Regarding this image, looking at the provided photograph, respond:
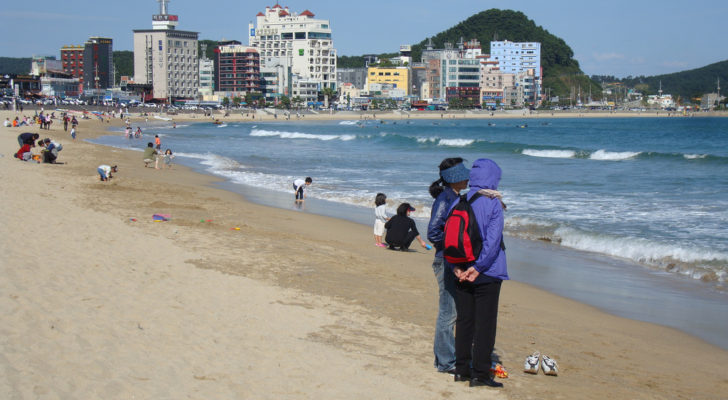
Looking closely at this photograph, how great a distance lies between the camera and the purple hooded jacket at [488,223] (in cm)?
473

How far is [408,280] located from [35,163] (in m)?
16.9

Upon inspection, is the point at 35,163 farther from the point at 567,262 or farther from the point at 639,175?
the point at 639,175

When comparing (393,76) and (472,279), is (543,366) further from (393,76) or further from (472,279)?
(393,76)

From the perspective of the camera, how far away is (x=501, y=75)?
18062 cm

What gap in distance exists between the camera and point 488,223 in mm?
4750

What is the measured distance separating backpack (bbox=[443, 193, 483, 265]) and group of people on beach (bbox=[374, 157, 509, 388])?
27 millimetres

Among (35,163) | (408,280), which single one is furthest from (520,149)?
(408,280)

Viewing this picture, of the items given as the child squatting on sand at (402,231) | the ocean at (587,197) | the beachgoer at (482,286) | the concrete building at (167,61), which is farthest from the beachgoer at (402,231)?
the concrete building at (167,61)

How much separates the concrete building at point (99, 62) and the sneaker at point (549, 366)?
192m

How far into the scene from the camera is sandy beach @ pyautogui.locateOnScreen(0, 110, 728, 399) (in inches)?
187

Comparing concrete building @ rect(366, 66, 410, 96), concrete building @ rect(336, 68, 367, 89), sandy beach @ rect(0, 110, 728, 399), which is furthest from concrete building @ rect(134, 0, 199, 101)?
sandy beach @ rect(0, 110, 728, 399)

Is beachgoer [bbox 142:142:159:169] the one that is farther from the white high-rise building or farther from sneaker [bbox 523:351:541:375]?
the white high-rise building

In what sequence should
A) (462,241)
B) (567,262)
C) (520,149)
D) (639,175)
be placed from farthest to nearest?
1. (520,149)
2. (639,175)
3. (567,262)
4. (462,241)

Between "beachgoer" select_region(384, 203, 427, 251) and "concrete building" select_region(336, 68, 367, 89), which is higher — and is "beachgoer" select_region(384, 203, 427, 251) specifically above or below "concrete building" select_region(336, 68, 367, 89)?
below
